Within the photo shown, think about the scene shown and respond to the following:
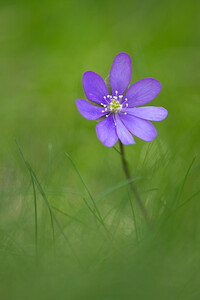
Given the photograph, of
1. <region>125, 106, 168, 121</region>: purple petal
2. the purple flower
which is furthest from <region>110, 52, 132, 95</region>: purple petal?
<region>125, 106, 168, 121</region>: purple petal

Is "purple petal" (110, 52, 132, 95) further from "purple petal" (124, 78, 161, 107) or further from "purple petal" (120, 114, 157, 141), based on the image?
"purple petal" (120, 114, 157, 141)

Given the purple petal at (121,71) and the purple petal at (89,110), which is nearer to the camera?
the purple petal at (89,110)

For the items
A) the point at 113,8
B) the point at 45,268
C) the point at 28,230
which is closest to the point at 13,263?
the point at 45,268

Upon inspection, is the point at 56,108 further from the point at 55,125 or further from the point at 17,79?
the point at 17,79

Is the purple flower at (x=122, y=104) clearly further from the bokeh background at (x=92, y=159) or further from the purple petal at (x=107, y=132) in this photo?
the bokeh background at (x=92, y=159)

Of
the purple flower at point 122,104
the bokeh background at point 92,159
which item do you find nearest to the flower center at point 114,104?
the purple flower at point 122,104
